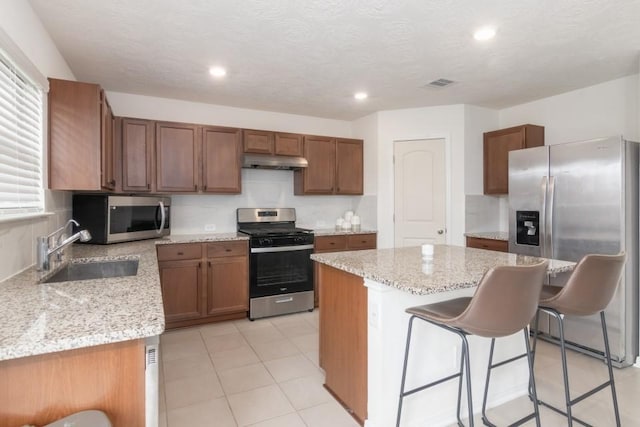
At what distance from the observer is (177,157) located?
3.66m

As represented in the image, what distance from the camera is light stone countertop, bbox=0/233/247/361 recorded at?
3.13 feet

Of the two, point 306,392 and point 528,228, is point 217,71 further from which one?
point 528,228

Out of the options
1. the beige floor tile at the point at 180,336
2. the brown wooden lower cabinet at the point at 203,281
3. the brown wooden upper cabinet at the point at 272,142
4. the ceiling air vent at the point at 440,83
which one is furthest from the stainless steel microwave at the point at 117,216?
the ceiling air vent at the point at 440,83

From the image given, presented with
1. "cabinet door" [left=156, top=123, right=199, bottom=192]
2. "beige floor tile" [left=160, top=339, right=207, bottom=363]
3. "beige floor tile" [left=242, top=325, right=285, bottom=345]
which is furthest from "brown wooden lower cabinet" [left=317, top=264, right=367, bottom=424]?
"cabinet door" [left=156, top=123, right=199, bottom=192]

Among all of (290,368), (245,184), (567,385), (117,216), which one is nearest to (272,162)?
(245,184)

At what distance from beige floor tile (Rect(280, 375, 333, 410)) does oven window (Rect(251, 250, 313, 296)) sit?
142cm

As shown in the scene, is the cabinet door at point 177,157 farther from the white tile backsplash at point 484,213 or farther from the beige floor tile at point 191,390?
the white tile backsplash at point 484,213

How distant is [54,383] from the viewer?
1.01 metres

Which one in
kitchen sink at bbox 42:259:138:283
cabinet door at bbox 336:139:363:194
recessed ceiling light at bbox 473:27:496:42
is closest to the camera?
kitchen sink at bbox 42:259:138:283

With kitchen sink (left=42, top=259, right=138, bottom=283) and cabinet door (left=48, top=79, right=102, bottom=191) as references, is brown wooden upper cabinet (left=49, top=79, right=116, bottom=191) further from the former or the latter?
kitchen sink (left=42, top=259, right=138, bottom=283)

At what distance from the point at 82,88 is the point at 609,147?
12.7 ft

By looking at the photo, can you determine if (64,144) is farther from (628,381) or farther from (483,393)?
(628,381)

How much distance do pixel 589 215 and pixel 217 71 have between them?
3354 millimetres

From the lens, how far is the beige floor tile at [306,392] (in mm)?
2197
